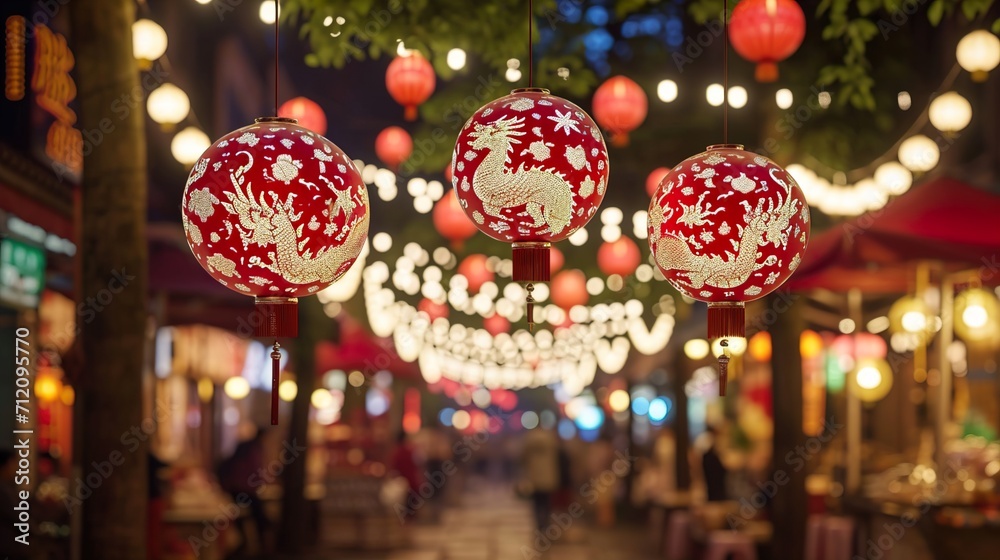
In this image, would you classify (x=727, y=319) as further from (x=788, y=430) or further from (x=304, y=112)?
(x=788, y=430)

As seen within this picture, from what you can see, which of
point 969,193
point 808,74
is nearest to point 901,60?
point 808,74

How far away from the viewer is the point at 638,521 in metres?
25.8

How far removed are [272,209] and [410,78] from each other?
5.00 m

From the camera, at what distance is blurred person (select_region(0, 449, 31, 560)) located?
8363 millimetres

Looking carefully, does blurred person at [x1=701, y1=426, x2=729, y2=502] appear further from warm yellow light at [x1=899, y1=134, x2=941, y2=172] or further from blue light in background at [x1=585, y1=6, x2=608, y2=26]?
blue light in background at [x1=585, y1=6, x2=608, y2=26]

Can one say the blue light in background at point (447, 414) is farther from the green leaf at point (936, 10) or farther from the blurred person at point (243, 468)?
the green leaf at point (936, 10)

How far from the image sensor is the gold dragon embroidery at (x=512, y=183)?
14.9ft

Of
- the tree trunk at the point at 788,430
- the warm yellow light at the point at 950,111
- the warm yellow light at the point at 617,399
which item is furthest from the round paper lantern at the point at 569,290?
the warm yellow light at the point at 617,399

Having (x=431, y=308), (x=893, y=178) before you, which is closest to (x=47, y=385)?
(x=431, y=308)

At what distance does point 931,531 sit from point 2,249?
864cm

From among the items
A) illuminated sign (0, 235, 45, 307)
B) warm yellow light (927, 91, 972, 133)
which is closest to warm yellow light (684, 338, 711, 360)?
warm yellow light (927, 91, 972, 133)

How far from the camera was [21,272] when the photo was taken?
39.4ft

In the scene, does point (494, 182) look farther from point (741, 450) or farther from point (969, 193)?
point (741, 450)

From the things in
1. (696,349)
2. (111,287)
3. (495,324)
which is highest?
(495,324)
